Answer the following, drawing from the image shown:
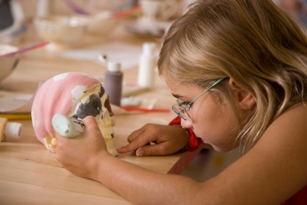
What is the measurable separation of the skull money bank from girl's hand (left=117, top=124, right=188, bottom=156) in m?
0.05

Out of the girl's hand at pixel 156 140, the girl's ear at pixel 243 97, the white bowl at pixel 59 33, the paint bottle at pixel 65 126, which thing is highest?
the girl's ear at pixel 243 97

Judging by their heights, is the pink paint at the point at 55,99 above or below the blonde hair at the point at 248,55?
below

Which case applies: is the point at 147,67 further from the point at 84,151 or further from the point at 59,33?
the point at 84,151

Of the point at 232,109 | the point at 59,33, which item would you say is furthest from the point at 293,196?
the point at 59,33

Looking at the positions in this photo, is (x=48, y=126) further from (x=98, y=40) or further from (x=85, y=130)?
(x=98, y=40)

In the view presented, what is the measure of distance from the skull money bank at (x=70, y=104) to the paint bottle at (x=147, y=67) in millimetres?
545

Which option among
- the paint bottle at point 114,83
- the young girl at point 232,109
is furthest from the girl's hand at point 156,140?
the paint bottle at point 114,83

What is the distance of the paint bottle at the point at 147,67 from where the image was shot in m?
1.62

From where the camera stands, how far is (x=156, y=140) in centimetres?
116

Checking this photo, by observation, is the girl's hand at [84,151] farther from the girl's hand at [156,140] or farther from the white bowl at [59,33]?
the white bowl at [59,33]

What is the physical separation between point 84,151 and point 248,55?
14.0 inches

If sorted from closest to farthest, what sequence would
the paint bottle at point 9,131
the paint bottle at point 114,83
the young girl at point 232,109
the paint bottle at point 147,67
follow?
1. the young girl at point 232,109
2. the paint bottle at point 9,131
3. the paint bottle at point 114,83
4. the paint bottle at point 147,67

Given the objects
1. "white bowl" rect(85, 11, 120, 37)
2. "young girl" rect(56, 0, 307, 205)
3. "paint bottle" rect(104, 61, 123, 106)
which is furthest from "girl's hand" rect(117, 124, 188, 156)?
"white bowl" rect(85, 11, 120, 37)

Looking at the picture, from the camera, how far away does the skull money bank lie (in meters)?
1.04
